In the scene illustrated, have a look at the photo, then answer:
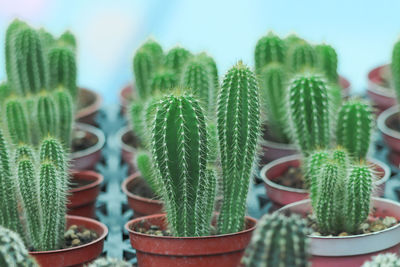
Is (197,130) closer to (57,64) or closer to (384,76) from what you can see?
(57,64)

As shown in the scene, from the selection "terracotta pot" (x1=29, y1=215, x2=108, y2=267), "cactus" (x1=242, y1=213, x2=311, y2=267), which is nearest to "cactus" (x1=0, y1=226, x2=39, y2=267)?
"terracotta pot" (x1=29, y1=215, x2=108, y2=267)

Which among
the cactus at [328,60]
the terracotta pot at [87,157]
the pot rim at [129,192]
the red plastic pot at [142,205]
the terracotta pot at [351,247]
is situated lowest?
the terracotta pot at [351,247]

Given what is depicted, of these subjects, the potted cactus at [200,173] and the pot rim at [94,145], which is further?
the pot rim at [94,145]

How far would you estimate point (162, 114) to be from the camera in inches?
102

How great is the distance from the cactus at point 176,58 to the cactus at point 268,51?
0.37 meters

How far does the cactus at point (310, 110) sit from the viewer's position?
3256 millimetres

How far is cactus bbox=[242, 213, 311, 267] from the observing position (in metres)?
1.83

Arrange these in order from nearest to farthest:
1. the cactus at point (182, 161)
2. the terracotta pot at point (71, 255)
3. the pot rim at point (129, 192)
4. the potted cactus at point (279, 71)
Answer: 1. the cactus at point (182, 161)
2. the terracotta pot at point (71, 255)
3. the pot rim at point (129, 192)
4. the potted cactus at point (279, 71)

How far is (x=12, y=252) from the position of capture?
2.16 meters

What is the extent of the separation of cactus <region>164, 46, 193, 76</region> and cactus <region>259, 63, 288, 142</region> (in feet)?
1.28

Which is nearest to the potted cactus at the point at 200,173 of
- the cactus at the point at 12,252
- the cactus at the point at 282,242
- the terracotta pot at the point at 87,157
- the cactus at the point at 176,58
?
the cactus at the point at 12,252

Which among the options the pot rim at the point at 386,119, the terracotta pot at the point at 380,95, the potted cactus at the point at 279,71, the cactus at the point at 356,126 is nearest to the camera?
the cactus at the point at 356,126

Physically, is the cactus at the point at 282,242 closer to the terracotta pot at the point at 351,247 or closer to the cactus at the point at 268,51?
the terracotta pot at the point at 351,247

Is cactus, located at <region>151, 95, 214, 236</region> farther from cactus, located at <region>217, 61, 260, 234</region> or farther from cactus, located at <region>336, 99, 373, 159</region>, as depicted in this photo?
cactus, located at <region>336, 99, 373, 159</region>
